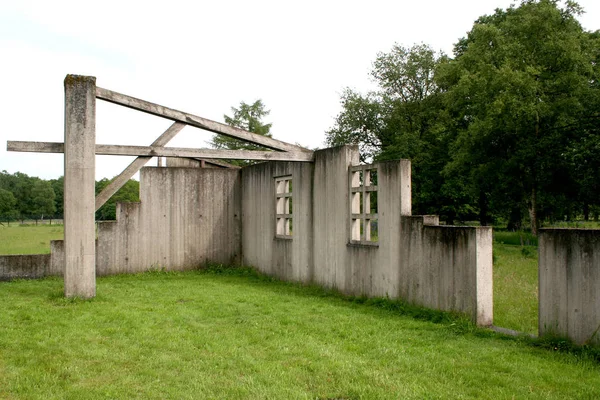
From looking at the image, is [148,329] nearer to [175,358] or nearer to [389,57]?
[175,358]

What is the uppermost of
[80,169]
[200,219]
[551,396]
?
[80,169]

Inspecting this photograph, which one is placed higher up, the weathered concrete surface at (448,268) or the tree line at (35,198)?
the tree line at (35,198)

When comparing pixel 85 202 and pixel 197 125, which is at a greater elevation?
pixel 197 125

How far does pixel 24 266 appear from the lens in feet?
43.1

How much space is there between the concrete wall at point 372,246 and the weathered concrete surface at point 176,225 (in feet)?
3.99

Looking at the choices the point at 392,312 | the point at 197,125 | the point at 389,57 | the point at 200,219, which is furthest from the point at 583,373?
the point at 389,57

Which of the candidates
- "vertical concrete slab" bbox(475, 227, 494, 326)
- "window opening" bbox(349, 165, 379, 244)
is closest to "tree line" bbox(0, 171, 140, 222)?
"window opening" bbox(349, 165, 379, 244)

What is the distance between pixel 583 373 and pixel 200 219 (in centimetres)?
1142

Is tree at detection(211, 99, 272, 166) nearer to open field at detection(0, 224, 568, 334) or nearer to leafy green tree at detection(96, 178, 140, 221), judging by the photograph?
leafy green tree at detection(96, 178, 140, 221)

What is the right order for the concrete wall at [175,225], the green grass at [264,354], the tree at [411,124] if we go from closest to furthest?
the green grass at [264,354] → the concrete wall at [175,225] → the tree at [411,124]

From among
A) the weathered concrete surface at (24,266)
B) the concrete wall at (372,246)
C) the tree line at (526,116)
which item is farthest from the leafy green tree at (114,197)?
the concrete wall at (372,246)

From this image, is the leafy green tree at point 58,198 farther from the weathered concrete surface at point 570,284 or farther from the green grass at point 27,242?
the weathered concrete surface at point 570,284

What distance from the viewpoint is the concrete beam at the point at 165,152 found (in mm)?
10180

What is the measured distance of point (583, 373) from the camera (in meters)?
5.54
